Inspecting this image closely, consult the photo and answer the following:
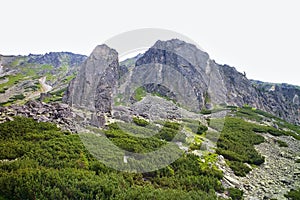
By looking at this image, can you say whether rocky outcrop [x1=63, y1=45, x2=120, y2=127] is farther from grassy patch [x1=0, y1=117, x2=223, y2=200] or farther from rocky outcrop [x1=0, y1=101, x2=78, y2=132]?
grassy patch [x1=0, y1=117, x2=223, y2=200]

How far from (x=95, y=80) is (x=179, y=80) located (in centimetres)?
3148

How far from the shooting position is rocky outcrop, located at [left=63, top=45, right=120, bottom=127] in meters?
58.5

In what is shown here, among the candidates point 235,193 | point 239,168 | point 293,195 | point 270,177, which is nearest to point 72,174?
point 235,193

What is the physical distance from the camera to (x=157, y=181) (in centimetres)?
1597

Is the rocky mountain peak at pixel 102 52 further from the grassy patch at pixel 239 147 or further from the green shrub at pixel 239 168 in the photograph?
the green shrub at pixel 239 168

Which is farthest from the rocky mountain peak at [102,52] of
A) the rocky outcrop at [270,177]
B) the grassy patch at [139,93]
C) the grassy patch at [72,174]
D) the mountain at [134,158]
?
the rocky outcrop at [270,177]

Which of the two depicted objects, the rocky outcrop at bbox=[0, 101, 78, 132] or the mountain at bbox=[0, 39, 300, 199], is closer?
the mountain at bbox=[0, 39, 300, 199]

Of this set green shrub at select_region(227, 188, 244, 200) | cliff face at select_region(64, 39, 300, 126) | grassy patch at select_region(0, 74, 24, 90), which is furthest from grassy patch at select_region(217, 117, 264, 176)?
grassy patch at select_region(0, 74, 24, 90)

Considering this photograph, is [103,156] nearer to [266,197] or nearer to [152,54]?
[266,197]

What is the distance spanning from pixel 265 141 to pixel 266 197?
16360 mm

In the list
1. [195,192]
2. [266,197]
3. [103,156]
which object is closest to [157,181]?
[195,192]

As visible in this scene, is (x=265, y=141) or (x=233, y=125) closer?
(x=265, y=141)

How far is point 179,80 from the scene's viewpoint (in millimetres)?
92062

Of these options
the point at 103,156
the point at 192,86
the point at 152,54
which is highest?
the point at 152,54
